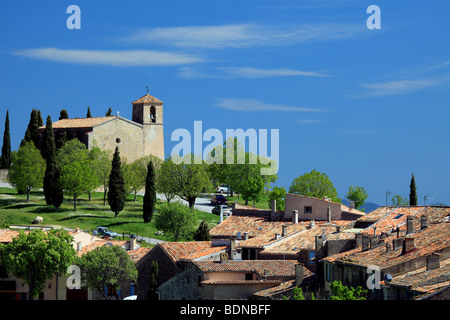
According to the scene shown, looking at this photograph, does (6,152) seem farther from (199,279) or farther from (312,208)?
(199,279)

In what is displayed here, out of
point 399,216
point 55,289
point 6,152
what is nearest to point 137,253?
point 55,289

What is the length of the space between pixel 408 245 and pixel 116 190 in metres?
58.5

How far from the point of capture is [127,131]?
416 feet

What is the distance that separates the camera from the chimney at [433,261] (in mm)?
38812

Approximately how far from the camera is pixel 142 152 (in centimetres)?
12794

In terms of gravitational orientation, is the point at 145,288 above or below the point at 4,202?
below

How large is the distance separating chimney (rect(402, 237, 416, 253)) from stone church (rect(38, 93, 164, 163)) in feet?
271

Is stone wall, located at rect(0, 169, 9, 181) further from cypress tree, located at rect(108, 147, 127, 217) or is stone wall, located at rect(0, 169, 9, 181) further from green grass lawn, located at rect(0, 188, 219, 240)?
cypress tree, located at rect(108, 147, 127, 217)

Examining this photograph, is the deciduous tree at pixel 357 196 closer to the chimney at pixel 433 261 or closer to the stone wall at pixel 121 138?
the stone wall at pixel 121 138

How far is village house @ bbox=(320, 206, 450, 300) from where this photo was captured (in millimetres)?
37094

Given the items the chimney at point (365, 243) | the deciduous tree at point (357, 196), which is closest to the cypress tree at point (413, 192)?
the deciduous tree at point (357, 196)
